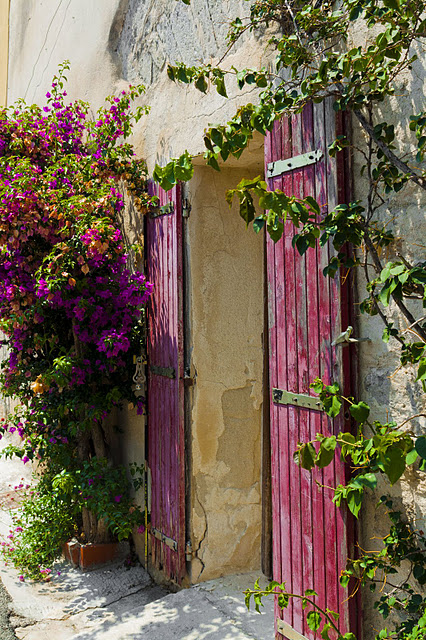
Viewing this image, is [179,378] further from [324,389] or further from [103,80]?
[103,80]

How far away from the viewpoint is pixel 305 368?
2752 mm

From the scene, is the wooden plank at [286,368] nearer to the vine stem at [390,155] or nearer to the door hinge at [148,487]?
the vine stem at [390,155]

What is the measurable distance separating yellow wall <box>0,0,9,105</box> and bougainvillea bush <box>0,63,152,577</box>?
4383 mm

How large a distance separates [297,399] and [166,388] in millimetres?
1440

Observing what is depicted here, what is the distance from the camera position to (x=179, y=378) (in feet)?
12.8

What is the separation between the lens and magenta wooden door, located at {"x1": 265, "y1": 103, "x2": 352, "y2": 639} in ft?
8.42

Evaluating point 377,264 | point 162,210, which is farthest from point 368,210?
point 162,210

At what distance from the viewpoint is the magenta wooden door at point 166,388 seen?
12.8 ft

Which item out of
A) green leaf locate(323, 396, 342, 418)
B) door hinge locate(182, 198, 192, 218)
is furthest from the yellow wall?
green leaf locate(323, 396, 342, 418)

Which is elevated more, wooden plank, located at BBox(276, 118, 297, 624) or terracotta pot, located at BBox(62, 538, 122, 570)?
wooden plank, located at BBox(276, 118, 297, 624)

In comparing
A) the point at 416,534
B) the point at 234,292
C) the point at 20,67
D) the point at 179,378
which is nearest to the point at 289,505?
the point at 416,534

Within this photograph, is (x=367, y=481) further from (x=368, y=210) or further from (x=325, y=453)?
(x=368, y=210)

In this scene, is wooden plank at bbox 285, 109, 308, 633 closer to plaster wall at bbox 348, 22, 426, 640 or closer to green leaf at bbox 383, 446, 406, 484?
plaster wall at bbox 348, 22, 426, 640

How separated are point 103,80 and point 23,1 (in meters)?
3.31
